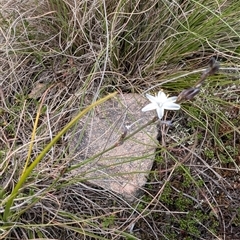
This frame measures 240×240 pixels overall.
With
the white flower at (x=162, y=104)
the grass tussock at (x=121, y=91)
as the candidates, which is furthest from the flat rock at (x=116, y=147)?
the white flower at (x=162, y=104)

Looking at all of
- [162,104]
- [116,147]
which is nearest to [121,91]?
[116,147]

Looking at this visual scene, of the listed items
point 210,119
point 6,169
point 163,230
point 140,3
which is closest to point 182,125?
point 210,119

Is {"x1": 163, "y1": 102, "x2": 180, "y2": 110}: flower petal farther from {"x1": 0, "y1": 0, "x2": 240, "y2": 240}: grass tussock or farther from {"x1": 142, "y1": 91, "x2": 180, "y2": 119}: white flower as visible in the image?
{"x1": 0, "y1": 0, "x2": 240, "y2": 240}: grass tussock

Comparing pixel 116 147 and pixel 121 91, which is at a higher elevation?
pixel 121 91

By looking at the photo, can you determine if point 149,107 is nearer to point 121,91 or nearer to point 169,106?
point 169,106

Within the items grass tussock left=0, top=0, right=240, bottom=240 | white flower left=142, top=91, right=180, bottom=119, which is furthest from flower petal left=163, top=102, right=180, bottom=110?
grass tussock left=0, top=0, right=240, bottom=240

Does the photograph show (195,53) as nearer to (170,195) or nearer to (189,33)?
(189,33)
